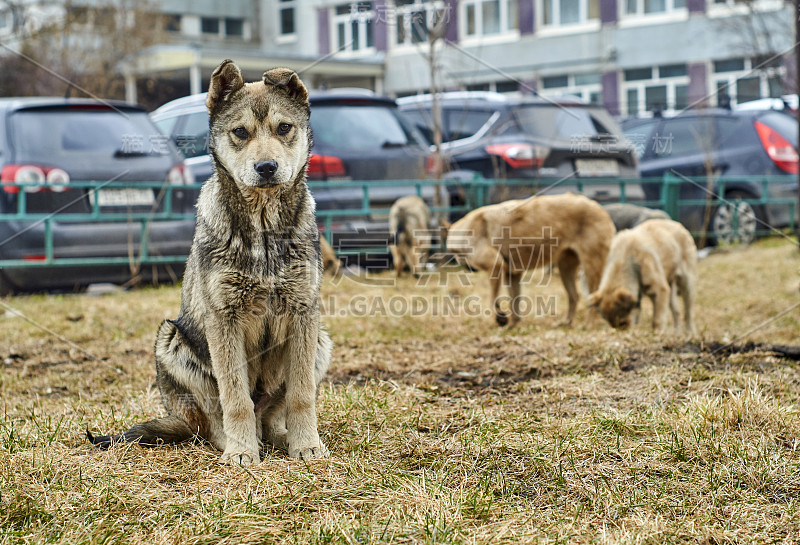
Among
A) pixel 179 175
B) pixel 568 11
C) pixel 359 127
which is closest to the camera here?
pixel 179 175

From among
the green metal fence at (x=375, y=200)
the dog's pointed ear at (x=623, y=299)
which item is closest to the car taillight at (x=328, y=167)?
the green metal fence at (x=375, y=200)

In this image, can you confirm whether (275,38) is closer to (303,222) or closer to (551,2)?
(551,2)

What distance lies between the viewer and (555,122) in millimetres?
10727

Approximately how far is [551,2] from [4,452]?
87.8 feet

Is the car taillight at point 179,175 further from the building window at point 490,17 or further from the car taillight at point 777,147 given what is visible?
the building window at point 490,17

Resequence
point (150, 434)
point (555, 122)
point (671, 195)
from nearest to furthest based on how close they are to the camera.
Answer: point (150, 434) < point (555, 122) < point (671, 195)

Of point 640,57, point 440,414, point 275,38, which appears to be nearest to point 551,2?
point 640,57

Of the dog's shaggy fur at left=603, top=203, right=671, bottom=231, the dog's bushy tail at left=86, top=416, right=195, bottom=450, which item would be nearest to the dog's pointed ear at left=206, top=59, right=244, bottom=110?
the dog's bushy tail at left=86, top=416, right=195, bottom=450

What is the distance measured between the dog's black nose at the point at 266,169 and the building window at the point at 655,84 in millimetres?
23661

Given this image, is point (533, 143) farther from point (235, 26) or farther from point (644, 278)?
point (235, 26)

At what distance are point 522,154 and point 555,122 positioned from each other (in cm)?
58

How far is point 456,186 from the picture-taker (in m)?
11.2

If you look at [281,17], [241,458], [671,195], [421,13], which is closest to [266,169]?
[241,458]

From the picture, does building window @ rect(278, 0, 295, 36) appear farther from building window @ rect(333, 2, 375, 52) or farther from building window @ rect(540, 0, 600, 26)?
building window @ rect(540, 0, 600, 26)
